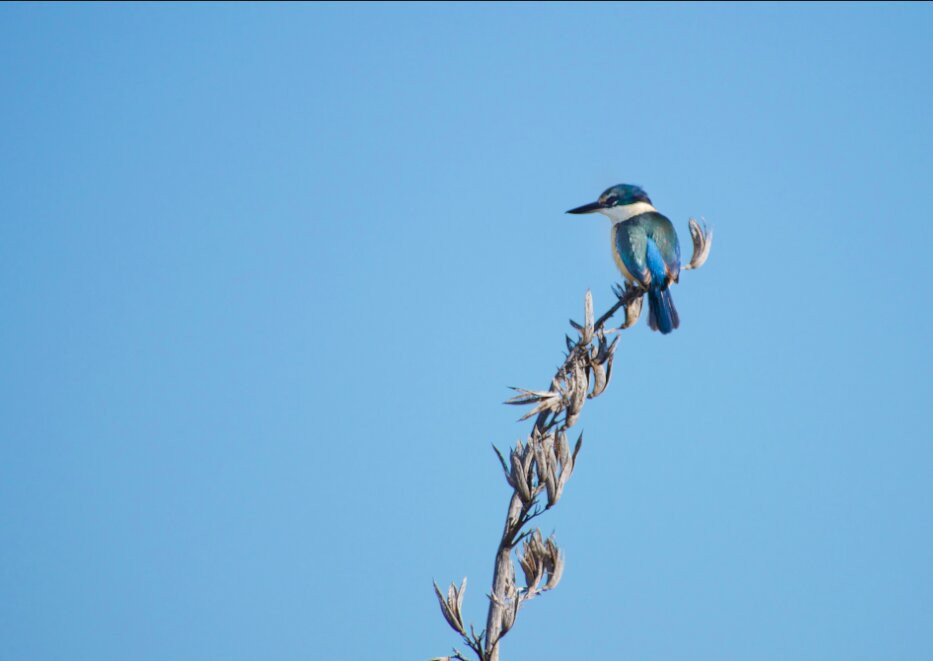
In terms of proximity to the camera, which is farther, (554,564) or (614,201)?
(614,201)

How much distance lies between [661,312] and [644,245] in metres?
0.65

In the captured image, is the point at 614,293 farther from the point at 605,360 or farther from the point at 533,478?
the point at 533,478

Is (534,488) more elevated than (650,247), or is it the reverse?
(650,247)

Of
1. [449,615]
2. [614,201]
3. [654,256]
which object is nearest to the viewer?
[449,615]

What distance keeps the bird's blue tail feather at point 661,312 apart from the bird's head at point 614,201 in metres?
1.37

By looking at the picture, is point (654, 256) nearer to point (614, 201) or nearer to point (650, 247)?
point (650, 247)

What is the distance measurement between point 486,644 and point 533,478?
503 mm

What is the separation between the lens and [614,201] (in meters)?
7.00

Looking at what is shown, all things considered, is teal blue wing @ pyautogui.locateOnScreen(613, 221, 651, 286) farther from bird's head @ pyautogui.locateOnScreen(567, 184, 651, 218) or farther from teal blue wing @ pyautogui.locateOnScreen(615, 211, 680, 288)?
bird's head @ pyautogui.locateOnScreen(567, 184, 651, 218)

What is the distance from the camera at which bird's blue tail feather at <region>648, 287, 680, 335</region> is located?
564cm

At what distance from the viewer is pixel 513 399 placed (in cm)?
311

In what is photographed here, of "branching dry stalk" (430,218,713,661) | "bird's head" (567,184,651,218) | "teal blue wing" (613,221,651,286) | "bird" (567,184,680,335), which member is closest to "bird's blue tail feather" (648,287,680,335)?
"bird" (567,184,680,335)

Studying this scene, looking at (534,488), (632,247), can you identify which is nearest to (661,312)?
(632,247)

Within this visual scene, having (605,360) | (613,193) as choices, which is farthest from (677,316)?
(605,360)
